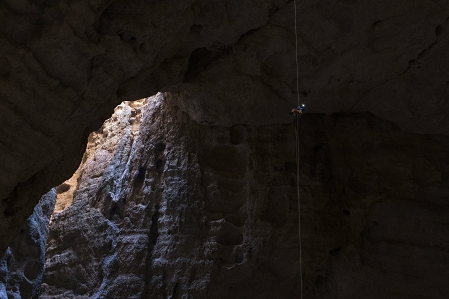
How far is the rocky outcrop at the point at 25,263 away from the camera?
3.49m

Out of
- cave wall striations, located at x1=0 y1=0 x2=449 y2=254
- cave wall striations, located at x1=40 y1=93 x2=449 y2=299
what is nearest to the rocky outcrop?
cave wall striations, located at x1=0 y1=0 x2=449 y2=254

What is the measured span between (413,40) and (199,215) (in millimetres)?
2333

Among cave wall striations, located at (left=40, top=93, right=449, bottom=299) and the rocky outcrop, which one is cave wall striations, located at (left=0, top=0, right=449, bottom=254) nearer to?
cave wall striations, located at (left=40, top=93, right=449, bottom=299)

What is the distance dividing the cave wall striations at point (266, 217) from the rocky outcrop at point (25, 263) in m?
0.70

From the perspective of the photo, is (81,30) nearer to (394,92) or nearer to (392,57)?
(392,57)

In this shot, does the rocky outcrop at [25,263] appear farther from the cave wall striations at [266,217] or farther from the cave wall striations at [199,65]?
the cave wall striations at [266,217]

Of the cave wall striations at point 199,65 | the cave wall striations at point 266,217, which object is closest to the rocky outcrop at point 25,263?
the cave wall striations at point 199,65

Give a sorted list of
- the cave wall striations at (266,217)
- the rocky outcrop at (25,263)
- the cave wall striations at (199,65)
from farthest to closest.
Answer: the cave wall striations at (266,217), the rocky outcrop at (25,263), the cave wall striations at (199,65)

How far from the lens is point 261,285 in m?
4.09

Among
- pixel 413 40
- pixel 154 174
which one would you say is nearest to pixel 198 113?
pixel 154 174

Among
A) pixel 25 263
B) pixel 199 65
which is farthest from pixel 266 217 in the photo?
pixel 25 263

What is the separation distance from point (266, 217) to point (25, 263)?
2048mm

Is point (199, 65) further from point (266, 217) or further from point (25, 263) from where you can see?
point (25, 263)

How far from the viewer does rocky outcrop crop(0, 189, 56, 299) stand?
11.4ft
